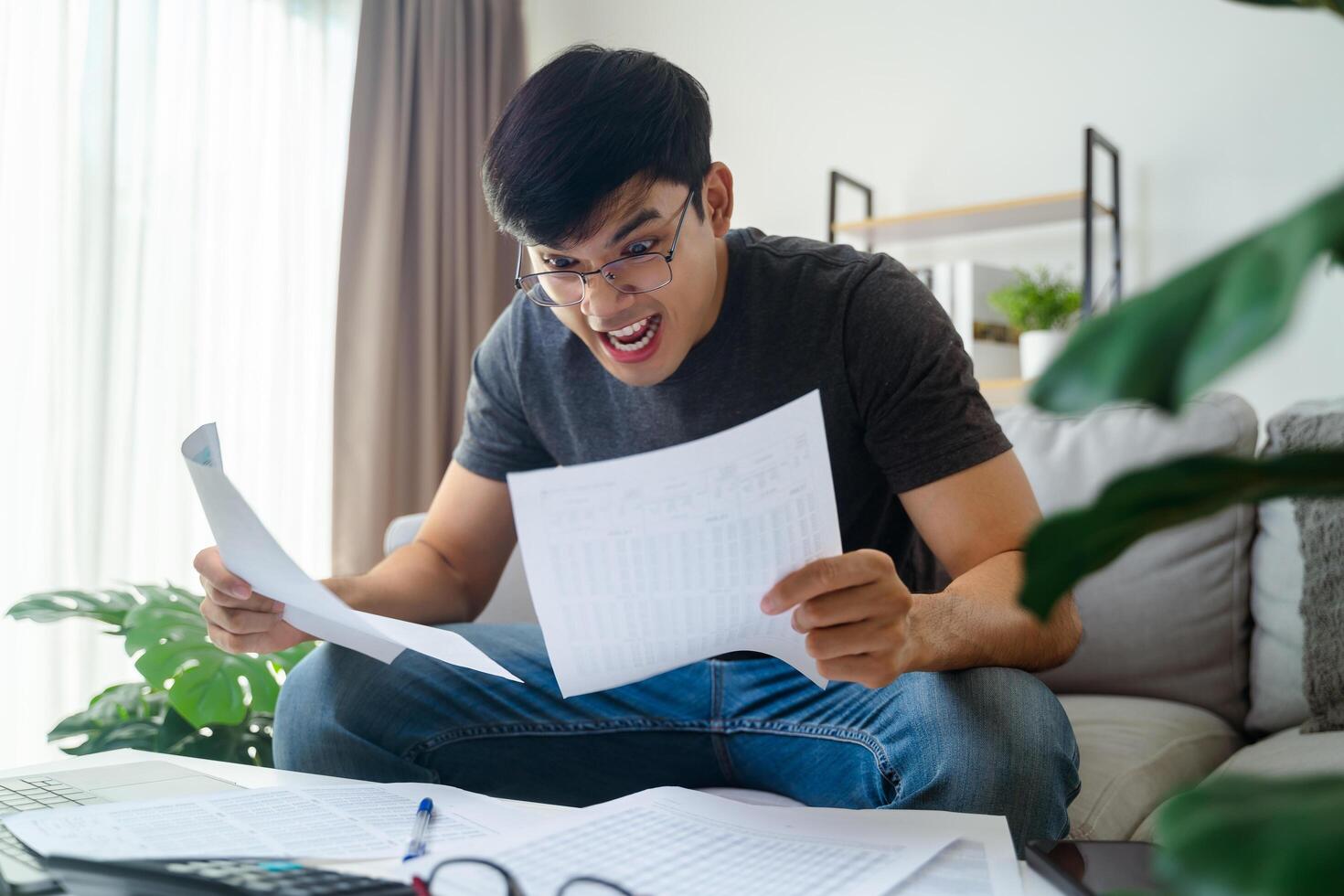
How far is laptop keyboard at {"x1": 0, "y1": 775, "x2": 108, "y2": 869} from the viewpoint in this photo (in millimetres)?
808

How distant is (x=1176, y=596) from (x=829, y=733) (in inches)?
30.5

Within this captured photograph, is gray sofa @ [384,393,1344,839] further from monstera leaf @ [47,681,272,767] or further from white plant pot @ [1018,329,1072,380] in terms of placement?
monstera leaf @ [47,681,272,767]

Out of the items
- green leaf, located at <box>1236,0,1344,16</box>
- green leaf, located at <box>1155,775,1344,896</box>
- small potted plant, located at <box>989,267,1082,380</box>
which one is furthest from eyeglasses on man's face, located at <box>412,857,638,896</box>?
small potted plant, located at <box>989,267,1082,380</box>

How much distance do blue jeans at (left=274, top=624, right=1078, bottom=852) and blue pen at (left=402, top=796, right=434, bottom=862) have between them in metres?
0.37

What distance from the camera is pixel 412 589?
51.7 inches

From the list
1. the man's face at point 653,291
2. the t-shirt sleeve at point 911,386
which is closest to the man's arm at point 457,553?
the man's face at point 653,291

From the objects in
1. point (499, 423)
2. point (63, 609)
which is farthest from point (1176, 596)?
point (63, 609)

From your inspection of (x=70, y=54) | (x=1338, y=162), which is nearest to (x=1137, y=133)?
(x=1338, y=162)

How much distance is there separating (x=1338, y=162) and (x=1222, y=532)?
1.27 meters

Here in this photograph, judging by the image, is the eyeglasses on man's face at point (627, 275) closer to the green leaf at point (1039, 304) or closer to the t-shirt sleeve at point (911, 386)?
the t-shirt sleeve at point (911, 386)

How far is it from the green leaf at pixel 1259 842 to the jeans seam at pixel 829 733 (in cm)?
70

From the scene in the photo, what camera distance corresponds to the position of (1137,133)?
2.64m

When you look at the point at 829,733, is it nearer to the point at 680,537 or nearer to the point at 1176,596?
the point at 680,537

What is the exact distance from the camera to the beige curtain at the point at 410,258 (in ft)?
9.53
